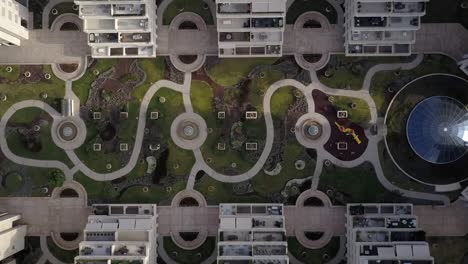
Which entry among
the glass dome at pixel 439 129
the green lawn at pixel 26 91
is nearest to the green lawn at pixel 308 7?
the glass dome at pixel 439 129

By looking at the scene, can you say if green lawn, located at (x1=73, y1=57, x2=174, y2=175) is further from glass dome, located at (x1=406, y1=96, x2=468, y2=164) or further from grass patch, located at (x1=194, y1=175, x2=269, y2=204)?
glass dome, located at (x1=406, y1=96, x2=468, y2=164)

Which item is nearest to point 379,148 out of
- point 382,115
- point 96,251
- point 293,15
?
point 382,115

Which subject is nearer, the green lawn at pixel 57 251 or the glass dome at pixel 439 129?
the glass dome at pixel 439 129

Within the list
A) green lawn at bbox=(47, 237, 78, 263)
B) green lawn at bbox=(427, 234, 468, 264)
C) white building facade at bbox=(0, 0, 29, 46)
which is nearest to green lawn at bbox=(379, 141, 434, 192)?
green lawn at bbox=(427, 234, 468, 264)

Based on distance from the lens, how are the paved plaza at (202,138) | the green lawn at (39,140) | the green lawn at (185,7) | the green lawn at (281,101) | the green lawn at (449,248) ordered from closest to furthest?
the green lawn at (449,248), the paved plaza at (202,138), the green lawn at (281,101), the green lawn at (185,7), the green lawn at (39,140)

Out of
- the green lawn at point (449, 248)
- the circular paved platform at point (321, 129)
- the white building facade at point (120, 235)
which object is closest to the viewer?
the white building facade at point (120, 235)

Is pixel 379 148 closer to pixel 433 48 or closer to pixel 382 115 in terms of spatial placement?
pixel 382 115

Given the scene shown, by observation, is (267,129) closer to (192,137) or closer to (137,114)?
(192,137)

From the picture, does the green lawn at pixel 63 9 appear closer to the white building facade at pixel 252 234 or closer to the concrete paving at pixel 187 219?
the concrete paving at pixel 187 219
